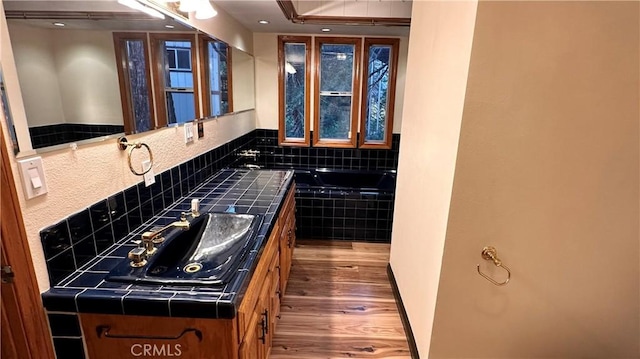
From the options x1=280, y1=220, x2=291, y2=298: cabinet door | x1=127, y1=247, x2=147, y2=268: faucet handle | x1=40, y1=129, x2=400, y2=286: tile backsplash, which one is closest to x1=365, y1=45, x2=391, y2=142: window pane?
x1=40, y1=129, x2=400, y2=286: tile backsplash

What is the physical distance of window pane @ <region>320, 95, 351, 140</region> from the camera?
4.24 meters

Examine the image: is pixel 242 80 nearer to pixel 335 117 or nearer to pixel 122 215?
pixel 335 117

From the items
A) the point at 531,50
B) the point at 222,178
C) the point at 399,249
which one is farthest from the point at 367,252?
the point at 531,50

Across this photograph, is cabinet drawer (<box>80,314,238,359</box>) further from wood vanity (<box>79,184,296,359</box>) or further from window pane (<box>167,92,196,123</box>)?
window pane (<box>167,92,196,123</box>)

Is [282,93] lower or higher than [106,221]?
higher

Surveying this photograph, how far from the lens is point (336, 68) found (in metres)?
4.14

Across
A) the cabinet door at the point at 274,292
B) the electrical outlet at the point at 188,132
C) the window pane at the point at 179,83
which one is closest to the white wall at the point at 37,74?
the window pane at the point at 179,83

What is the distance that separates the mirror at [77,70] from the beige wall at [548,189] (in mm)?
1485

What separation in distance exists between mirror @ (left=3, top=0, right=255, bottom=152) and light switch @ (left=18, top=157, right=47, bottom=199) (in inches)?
2.3

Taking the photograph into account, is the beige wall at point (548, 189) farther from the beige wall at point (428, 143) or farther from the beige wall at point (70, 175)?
the beige wall at point (70, 175)

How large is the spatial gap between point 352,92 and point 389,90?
18.2 inches

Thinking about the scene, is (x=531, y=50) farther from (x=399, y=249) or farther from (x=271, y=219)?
(x=399, y=249)

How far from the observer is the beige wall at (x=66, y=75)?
104cm

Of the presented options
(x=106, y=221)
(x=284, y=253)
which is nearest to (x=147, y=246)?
(x=106, y=221)
